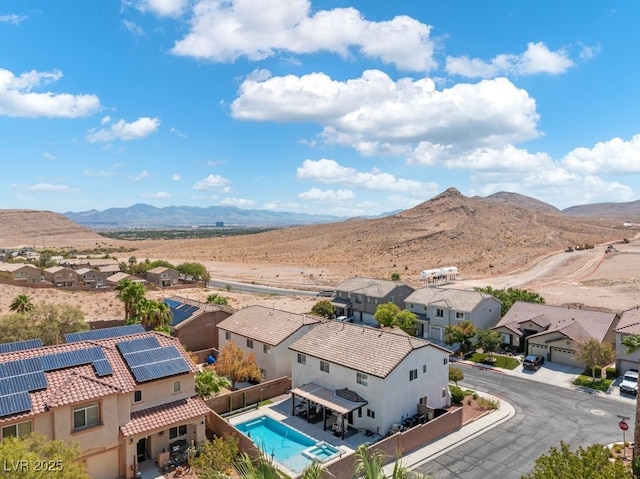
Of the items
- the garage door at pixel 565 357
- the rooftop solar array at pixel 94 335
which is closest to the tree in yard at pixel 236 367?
the rooftop solar array at pixel 94 335

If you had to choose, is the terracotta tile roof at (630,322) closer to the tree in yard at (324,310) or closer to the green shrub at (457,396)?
the green shrub at (457,396)

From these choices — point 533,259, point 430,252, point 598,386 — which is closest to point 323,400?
point 598,386

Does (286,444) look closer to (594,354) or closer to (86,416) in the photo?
(86,416)

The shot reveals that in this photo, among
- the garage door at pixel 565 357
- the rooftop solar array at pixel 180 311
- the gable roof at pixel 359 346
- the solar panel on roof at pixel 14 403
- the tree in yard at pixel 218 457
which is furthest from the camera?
the rooftop solar array at pixel 180 311

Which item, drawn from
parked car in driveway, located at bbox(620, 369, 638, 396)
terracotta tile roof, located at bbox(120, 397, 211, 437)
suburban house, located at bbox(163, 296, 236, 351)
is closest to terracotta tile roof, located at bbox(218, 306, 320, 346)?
suburban house, located at bbox(163, 296, 236, 351)

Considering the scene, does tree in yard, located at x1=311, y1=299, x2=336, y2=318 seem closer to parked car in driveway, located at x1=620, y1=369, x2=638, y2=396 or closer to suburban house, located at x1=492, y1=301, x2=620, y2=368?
suburban house, located at x1=492, y1=301, x2=620, y2=368

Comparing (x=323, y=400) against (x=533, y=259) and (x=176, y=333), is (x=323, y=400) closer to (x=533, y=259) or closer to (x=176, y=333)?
(x=176, y=333)

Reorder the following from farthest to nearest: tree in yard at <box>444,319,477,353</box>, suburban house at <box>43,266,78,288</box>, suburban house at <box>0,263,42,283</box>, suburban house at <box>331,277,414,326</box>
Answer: suburban house at <box>43,266,78,288</box> < suburban house at <box>0,263,42,283</box> < suburban house at <box>331,277,414,326</box> < tree in yard at <box>444,319,477,353</box>
